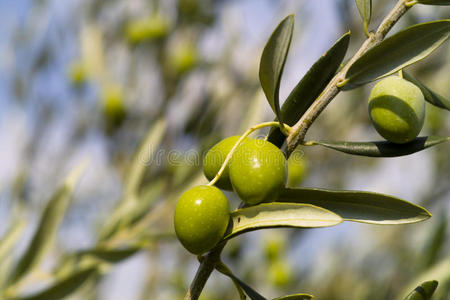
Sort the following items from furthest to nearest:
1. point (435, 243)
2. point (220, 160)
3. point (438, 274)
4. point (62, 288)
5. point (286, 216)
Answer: point (435, 243), point (438, 274), point (62, 288), point (220, 160), point (286, 216)

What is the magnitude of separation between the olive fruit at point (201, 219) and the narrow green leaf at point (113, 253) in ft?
1.40

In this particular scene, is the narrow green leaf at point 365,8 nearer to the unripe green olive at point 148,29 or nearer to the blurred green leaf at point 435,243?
the blurred green leaf at point 435,243

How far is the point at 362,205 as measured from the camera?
49 centimetres

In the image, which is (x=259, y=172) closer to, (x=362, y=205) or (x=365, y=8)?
(x=362, y=205)

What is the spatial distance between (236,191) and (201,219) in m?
0.05

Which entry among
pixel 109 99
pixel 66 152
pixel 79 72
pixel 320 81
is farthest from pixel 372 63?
pixel 66 152

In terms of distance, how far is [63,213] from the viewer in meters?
0.95

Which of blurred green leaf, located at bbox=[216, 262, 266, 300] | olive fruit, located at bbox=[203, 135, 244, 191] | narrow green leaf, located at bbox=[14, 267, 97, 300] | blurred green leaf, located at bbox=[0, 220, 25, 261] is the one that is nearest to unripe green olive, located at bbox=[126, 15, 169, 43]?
blurred green leaf, located at bbox=[0, 220, 25, 261]

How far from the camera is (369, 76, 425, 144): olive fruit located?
514mm

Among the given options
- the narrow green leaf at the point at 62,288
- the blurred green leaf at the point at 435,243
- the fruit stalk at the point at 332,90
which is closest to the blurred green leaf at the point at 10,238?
the narrow green leaf at the point at 62,288

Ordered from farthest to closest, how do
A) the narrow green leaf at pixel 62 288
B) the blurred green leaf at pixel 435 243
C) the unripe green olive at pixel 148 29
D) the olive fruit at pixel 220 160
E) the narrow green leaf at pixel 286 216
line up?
the unripe green olive at pixel 148 29 → the blurred green leaf at pixel 435 243 → the narrow green leaf at pixel 62 288 → the olive fruit at pixel 220 160 → the narrow green leaf at pixel 286 216

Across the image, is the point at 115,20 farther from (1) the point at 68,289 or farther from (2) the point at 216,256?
(2) the point at 216,256

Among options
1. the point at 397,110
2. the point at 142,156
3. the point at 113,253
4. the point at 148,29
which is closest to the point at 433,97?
the point at 397,110

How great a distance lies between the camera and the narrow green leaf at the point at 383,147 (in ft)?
1.71
